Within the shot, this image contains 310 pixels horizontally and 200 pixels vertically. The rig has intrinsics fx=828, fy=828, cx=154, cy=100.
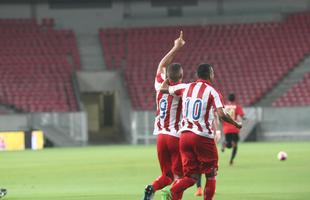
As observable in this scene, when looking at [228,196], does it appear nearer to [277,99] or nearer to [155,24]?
[277,99]

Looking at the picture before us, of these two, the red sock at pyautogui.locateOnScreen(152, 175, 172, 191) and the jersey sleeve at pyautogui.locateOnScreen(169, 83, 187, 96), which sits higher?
the jersey sleeve at pyautogui.locateOnScreen(169, 83, 187, 96)

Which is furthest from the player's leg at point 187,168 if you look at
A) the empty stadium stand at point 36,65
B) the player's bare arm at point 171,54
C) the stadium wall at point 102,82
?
the stadium wall at point 102,82

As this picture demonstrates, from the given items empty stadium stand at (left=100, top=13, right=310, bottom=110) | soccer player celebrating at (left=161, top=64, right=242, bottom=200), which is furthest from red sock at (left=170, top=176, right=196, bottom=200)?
empty stadium stand at (left=100, top=13, right=310, bottom=110)

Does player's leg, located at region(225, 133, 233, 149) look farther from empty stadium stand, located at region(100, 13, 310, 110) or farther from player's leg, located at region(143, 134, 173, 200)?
empty stadium stand, located at region(100, 13, 310, 110)

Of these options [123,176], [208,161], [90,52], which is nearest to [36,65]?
[90,52]

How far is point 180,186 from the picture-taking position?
39.4 ft

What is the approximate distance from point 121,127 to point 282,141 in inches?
333

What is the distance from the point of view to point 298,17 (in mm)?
46625

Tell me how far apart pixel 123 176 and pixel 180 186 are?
26.0 ft

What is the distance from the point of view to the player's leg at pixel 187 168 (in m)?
12.0

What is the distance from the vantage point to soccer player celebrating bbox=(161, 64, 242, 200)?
12.0 metres

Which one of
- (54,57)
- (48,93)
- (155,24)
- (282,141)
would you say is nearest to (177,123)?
(282,141)

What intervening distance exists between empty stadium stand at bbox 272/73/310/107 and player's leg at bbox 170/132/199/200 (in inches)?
1118

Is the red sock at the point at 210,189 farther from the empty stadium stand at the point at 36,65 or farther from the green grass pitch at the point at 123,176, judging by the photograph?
the empty stadium stand at the point at 36,65
